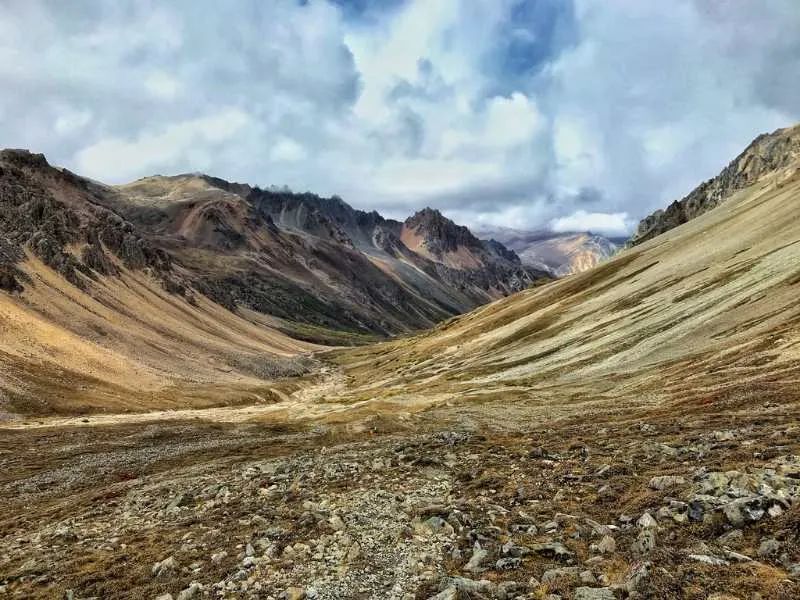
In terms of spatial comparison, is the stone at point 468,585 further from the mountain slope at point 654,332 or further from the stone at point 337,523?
the mountain slope at point 654,332

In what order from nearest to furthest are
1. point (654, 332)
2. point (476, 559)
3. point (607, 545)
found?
point (607, 545)
point (476, 559)
point (654, 332)

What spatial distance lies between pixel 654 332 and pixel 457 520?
A: 54.3 metres

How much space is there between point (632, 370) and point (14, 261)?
13253cm

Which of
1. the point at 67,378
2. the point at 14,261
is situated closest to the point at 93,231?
the point at 14,261

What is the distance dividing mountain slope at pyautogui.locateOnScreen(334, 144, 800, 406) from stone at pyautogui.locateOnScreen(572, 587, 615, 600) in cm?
2731

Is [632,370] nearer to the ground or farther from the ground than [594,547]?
nearer to the ground

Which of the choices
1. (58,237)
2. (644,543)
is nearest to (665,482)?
(644,543)

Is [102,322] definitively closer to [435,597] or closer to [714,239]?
[435,597]

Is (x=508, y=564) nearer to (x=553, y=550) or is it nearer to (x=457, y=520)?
(x=553, y=550)

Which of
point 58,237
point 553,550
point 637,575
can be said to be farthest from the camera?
point 58,237

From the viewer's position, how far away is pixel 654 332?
6366cm

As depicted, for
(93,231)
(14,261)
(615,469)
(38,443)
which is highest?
(93,231)

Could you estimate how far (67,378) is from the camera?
269 ft

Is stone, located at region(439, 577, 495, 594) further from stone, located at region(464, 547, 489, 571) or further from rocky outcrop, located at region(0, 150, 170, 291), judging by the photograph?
rocky outcrop, located at region(0, 150, 170, 291)
